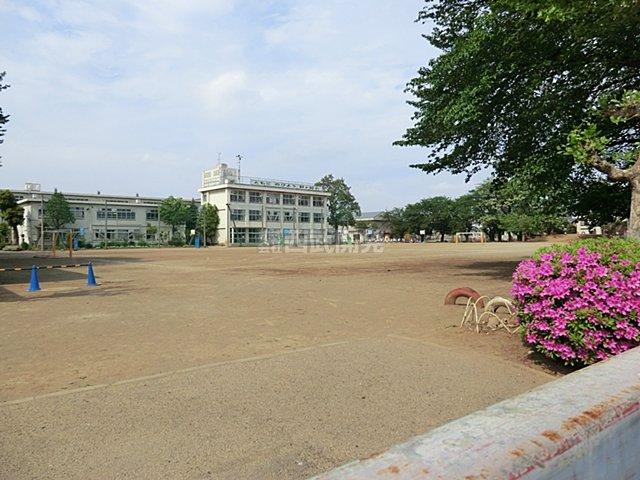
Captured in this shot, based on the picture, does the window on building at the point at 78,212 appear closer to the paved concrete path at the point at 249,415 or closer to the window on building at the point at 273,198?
the window on building at the point at 273,198

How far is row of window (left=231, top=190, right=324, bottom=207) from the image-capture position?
74438 mm

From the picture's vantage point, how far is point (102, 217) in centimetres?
6844

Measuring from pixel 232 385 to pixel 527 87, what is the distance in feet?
36.3

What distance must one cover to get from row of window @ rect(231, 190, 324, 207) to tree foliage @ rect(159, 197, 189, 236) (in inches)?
309

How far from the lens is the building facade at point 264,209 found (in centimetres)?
7356

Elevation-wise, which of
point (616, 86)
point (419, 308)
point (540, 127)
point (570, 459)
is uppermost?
point (616, 86)

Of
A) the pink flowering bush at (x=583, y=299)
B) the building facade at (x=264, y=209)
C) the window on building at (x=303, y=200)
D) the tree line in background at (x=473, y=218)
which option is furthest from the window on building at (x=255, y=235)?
the pink flowering bush at (x=583, y=299)

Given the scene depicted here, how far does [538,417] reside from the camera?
137 centimetres

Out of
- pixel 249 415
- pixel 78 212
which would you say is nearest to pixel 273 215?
pixel 78 212

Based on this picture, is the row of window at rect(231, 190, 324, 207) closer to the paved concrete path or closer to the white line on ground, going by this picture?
the white line on ground

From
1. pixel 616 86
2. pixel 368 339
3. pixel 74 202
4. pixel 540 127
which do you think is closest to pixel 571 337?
pixel 368 339

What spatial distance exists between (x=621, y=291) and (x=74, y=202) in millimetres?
73193

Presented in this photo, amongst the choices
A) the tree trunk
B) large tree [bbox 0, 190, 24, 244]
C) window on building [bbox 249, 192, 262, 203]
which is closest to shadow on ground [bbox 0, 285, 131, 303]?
the tree trunk

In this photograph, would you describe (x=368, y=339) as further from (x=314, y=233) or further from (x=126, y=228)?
(x=314, y=233)
